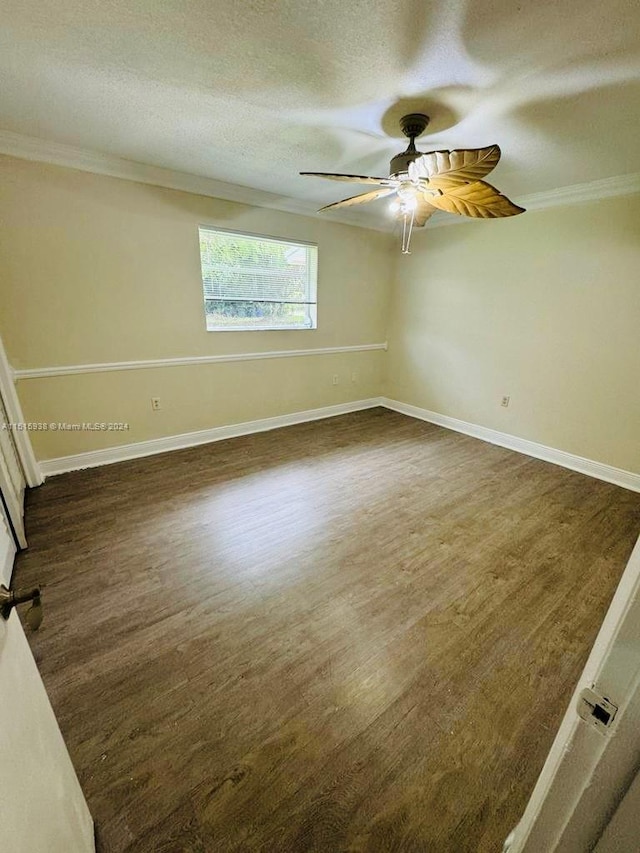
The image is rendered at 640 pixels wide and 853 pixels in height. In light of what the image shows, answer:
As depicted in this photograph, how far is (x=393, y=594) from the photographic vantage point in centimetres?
177

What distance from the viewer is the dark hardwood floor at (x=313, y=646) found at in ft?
3.40

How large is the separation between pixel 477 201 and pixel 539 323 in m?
1.83

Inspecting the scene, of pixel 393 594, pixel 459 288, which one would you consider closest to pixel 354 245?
pixel 459 288

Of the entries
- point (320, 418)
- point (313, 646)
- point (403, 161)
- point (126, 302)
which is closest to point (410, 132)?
point (403, 161)

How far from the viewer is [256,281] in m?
3.44

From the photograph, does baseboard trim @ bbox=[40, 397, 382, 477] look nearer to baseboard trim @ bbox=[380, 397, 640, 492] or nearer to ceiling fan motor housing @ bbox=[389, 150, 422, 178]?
baseboard trim @ bbox=[380, 397, 640, 492]

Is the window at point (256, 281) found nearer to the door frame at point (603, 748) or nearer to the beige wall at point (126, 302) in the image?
the beige wall at point (126, 302)

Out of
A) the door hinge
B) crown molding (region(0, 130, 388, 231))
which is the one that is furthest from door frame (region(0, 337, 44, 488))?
the door hinge

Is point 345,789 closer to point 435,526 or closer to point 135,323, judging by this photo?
point 435,526

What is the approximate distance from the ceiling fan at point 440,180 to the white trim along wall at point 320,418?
7.71 ft

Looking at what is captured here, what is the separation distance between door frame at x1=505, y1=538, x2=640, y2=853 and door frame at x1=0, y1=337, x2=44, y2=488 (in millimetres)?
3213

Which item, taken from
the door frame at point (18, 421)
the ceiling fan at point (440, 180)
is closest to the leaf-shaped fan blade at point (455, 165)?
the ceiling fan at point (440, 180)

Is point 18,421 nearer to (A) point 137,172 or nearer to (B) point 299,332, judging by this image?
(A) point 137,172

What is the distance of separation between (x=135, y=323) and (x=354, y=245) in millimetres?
2563
